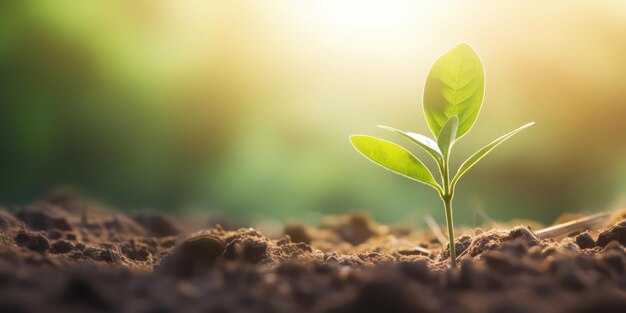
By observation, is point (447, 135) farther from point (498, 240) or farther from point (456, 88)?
point (498, 240)

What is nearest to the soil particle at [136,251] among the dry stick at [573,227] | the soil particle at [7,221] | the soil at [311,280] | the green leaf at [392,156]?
the soil at [311,280]

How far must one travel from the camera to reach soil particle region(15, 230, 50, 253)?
136 cm

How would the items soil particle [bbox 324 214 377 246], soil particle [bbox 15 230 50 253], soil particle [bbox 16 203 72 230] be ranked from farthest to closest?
soil particle [bbox 324 214 377 246] < soil particle [bbox 16 203 72 230] < soil particle [bbox 15 230 50 253]

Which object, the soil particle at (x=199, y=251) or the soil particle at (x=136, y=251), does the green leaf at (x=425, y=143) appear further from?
the soil particle at (x=136, y=251)

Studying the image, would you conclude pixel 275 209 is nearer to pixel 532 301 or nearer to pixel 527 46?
pixel 527 46

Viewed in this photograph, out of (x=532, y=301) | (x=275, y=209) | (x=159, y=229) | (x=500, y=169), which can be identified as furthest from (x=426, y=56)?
(x=532, y=301)

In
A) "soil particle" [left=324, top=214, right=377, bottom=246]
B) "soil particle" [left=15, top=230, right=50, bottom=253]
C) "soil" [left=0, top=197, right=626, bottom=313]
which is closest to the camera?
"soil" [left=0, top=197, right=626, bottom=313]

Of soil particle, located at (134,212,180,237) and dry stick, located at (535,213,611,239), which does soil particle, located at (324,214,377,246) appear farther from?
dry stick, located at (535,213,611,239)

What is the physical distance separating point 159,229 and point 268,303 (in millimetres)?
1433

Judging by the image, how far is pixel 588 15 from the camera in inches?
117

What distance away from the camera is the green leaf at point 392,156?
125 centimetres

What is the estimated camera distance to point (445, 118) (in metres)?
1.25

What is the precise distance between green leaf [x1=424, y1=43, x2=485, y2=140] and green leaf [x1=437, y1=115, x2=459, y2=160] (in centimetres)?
7

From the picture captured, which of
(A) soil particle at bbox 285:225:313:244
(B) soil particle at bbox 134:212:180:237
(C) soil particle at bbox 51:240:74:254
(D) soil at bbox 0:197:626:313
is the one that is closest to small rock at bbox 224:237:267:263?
(D) soil at bbox 0:197:626:313
